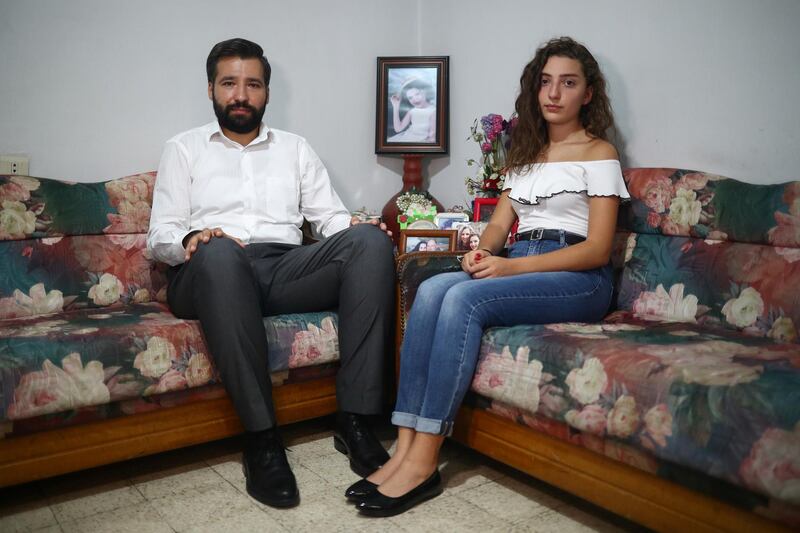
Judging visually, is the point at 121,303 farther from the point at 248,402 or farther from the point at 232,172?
the point at 248,402

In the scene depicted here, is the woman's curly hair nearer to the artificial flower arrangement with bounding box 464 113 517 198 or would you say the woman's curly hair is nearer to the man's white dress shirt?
the artificial flower arrangement with bounding box 464 113 517 198

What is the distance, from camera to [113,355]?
1.68 m

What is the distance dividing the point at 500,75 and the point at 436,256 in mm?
1161

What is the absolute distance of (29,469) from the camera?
1.61 metres

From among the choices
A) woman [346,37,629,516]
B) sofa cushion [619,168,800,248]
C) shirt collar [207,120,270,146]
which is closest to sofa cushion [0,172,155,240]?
shirt collar [207,120,270,146]

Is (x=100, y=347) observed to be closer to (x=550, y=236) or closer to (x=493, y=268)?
(x=493, y=268)

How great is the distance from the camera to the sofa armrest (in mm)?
1915

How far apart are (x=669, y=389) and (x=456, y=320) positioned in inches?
20.5

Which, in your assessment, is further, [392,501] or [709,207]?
[709,207]

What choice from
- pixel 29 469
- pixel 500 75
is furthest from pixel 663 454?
pixel 500 75

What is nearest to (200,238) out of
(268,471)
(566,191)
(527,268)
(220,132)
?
(220,132)

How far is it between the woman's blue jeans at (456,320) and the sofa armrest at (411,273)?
0.13 m

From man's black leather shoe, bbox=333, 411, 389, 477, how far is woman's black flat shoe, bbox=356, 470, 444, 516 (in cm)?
16

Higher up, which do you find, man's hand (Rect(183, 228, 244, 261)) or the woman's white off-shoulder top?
the woman's white off-shoulder top
